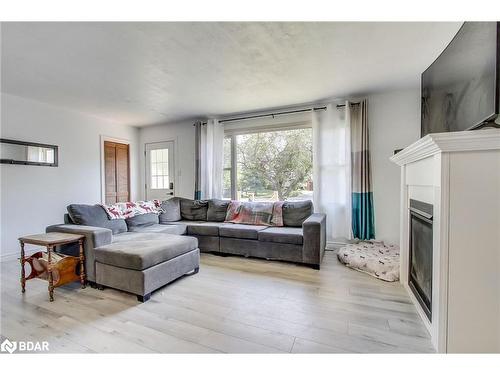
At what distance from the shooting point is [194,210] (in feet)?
13.6

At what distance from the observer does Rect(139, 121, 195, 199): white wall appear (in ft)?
16.0

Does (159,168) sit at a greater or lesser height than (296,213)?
greater

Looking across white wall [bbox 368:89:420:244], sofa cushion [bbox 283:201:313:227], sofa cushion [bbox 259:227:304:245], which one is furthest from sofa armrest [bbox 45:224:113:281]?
white wall [bbox 368:89:420:244]

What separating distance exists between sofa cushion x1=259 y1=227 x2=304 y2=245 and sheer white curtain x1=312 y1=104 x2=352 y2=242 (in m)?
0.76

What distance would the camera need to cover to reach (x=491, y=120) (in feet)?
4.32

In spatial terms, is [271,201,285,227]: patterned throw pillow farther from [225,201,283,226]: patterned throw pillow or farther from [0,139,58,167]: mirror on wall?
[0,139,58,167]: mirror on wall

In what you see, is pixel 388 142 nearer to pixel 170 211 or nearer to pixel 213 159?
pixel 213 159

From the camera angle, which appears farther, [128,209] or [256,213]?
[256,213]

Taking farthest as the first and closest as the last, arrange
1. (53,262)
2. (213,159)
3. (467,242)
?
(213,159) → (53,262) → (467,242)

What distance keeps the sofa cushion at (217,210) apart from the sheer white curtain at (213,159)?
1.37 feet

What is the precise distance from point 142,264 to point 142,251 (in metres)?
0.14

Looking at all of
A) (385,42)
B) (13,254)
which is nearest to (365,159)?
(385,42)

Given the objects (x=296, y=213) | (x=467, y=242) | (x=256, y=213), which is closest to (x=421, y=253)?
(x=467, y=242)
